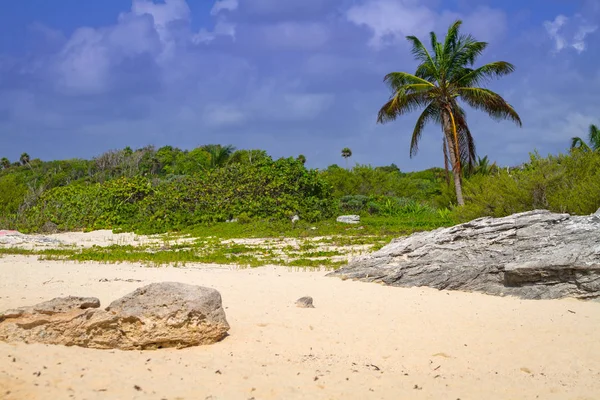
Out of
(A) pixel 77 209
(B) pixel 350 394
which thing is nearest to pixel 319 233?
(A) pixel 77 209

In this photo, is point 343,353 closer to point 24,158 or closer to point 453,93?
point 453,93

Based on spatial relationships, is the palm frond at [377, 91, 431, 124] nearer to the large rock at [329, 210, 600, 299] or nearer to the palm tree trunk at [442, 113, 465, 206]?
the palm tree trunk at [442, 113, 465, 206]

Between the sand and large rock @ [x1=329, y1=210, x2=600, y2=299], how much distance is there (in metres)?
0.41

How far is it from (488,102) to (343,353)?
20.8m

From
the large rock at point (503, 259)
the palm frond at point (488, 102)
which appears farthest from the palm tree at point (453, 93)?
the large rock at point (503, 259)

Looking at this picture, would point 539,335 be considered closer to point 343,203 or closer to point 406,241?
point 406,241

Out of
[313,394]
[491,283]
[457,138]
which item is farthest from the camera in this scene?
[457,138]

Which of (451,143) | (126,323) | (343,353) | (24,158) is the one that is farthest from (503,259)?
(24,158)

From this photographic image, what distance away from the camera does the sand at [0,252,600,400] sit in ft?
15.5

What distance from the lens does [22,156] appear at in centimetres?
6975

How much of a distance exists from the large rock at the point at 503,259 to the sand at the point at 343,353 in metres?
0.41

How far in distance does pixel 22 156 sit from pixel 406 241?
69.4 meters

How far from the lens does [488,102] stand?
2439 centimetres

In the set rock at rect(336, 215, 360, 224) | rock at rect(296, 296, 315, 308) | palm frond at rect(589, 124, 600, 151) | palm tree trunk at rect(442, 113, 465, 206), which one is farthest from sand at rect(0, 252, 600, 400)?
palm frond at rect(589, 124, 600, 151)
